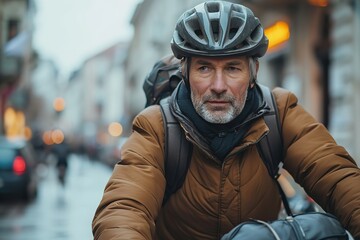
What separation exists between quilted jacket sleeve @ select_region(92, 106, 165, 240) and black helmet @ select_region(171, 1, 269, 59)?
1.08 feet

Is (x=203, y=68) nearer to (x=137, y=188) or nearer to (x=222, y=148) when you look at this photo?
(x=222, y=148)

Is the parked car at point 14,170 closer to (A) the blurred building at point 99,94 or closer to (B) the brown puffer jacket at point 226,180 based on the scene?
(B) the brown puffer jacket at point 226,180

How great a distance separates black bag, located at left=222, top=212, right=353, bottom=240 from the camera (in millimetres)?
2010

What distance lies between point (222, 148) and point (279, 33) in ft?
53.9

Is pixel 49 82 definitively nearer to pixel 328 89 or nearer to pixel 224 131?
pixel 328 89

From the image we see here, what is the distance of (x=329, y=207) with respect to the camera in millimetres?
2453

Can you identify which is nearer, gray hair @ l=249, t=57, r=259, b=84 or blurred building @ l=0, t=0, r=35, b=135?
gray hair @ l=249, t=57, r=259, b=84

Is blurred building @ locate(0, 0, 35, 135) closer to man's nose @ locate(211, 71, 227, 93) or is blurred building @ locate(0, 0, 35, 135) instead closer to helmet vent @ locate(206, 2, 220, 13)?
helmet vent @ locate(206, 2, 220, 13)

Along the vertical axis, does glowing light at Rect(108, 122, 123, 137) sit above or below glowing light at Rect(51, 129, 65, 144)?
below

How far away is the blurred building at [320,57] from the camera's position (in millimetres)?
13078

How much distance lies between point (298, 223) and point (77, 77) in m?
131

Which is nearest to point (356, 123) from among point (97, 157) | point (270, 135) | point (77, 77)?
point (270, 135)

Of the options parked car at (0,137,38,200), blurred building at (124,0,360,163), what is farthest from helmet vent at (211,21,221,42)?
parked car at (0,137,38,200)

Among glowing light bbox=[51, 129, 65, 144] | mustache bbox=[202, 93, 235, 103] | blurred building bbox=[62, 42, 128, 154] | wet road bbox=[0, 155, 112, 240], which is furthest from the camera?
blurred building bbox=[62, 42, 128, 154]
